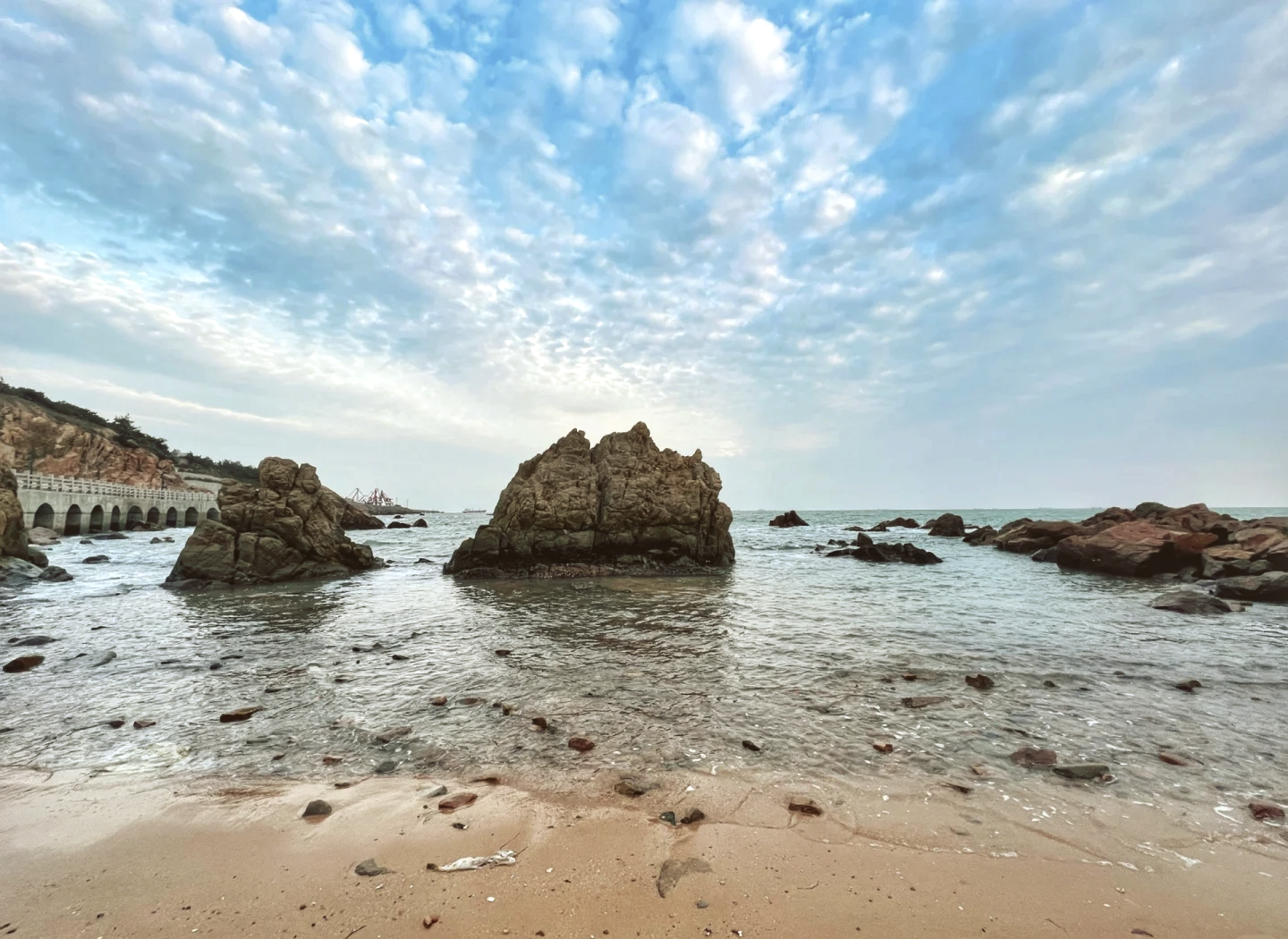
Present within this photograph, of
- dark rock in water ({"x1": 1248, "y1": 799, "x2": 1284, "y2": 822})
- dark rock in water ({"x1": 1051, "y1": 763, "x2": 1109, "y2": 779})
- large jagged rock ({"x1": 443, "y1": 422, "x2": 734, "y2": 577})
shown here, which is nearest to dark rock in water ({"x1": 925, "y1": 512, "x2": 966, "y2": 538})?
large jagged rock ({"x1": 443, "y1": 422, "x2": 734, "y2": 577})

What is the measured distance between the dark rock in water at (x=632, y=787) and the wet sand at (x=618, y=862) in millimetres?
163

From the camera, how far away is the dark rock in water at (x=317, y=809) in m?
5.14

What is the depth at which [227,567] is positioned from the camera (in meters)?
21.5

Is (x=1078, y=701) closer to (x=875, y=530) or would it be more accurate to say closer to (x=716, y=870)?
(x=716, y=870)

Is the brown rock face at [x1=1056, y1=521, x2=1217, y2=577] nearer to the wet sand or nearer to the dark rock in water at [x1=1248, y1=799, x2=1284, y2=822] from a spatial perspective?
the dark rock in water at [x1=1248, y1=799, x2=1284, y2=822]

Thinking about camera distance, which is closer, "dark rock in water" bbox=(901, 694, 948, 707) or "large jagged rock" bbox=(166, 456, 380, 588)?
"dark rock in water" bbox=(901, 694, 948, 707)

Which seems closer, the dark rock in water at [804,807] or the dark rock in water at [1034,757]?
the dark rock in water at [804,807]

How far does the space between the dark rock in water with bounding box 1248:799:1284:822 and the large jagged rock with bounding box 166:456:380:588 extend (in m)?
27.3

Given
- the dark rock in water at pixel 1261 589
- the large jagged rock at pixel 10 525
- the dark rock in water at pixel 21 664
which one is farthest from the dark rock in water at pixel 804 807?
the large jagged rock at pixel 10 525

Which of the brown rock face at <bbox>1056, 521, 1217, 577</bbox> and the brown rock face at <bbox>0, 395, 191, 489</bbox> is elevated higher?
the brown rock face at <bbox>0, 395, 191, 489</bbox>

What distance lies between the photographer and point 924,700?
8.62 m

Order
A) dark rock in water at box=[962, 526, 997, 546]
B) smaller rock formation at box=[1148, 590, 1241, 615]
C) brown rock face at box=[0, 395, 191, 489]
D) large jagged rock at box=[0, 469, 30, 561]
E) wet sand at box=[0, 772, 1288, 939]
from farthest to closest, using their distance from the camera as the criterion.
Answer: brown rock face at box=[0, 395, 191, 489], dark rock in water at box=[962, 526, 997, 546], large jagged rock at box=[0, 469, 30, 561], smaller rock formation at box=[1148, 590, 1241, 615], wet sand at box=[0, 772, 1288, 939]

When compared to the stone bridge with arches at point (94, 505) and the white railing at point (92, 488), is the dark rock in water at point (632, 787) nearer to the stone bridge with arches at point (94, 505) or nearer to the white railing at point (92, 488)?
the stone bridge with arches at point (94, 505)

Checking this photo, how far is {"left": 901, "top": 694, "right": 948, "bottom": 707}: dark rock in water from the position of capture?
8469 mm
